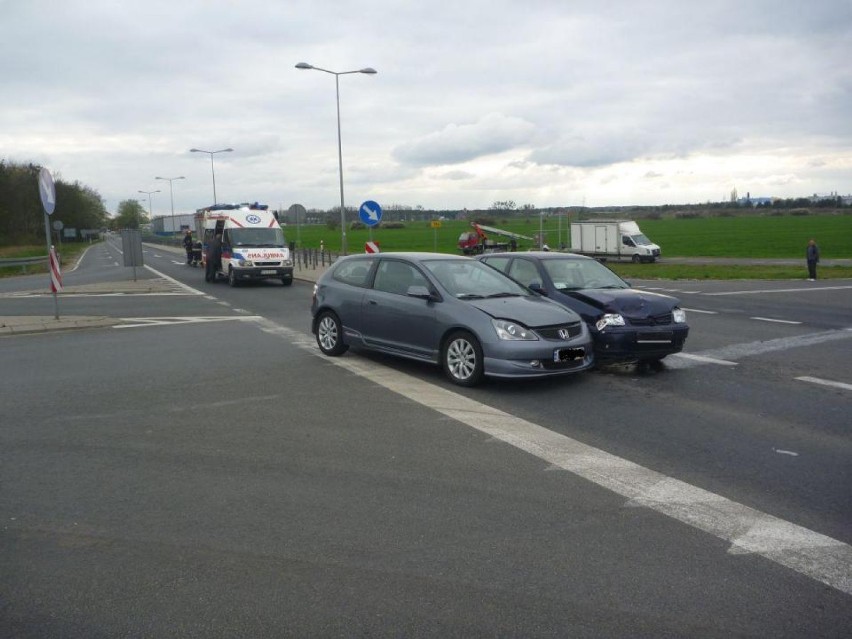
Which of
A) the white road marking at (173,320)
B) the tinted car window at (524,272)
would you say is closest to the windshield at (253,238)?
the white road marking at (173,320)

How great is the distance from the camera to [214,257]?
2834 centimetres

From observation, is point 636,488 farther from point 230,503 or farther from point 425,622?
point 230,503

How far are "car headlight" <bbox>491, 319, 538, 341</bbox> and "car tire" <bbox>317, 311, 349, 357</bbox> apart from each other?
304 cm

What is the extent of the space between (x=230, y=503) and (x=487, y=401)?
12.2 ft

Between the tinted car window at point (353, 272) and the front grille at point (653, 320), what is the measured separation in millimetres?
3576

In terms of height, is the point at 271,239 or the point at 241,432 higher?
the point at 271,239

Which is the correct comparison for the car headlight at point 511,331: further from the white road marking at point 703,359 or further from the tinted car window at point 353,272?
the white road marking at point 703,359

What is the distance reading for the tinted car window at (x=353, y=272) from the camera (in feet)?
35.1

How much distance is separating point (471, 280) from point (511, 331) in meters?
1.40

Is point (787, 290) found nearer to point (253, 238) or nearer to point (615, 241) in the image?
point (253, 238)

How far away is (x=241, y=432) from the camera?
A: 22.8ft

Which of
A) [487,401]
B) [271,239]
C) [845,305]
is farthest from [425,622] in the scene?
[271,239]

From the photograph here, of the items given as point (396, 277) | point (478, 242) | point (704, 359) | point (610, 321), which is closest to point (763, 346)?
point (704, 359)

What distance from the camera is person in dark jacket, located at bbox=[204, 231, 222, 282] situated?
2808 cm
